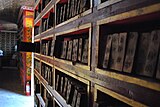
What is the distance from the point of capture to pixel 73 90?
68.0 inches

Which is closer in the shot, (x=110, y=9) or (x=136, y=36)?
(x=136, y=36)

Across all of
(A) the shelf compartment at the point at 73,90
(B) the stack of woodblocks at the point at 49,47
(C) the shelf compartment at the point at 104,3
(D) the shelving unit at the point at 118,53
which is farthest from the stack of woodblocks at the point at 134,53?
(B) the stack of woodblocks at the point at 49,47

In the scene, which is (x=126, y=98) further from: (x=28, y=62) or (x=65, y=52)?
(x=28, y=62)

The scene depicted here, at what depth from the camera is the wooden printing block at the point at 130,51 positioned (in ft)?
2.96

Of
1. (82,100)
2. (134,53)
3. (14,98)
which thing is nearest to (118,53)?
(134,53)

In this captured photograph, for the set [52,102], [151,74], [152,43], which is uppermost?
[152,43]

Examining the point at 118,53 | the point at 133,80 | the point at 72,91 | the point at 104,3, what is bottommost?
the point at 72,91

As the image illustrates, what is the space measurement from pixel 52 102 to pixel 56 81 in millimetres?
300

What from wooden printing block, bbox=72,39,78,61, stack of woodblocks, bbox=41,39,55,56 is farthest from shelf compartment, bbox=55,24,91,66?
stack of woodblocks, bbox=41,39,55,56

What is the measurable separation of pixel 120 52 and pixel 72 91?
0.84 m

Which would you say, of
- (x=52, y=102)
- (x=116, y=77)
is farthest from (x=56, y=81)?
(x=116, y=77)

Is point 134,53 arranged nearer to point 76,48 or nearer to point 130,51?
point 130,51

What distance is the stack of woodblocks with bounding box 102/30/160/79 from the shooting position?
2.54 feet

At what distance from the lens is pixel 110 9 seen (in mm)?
1041
